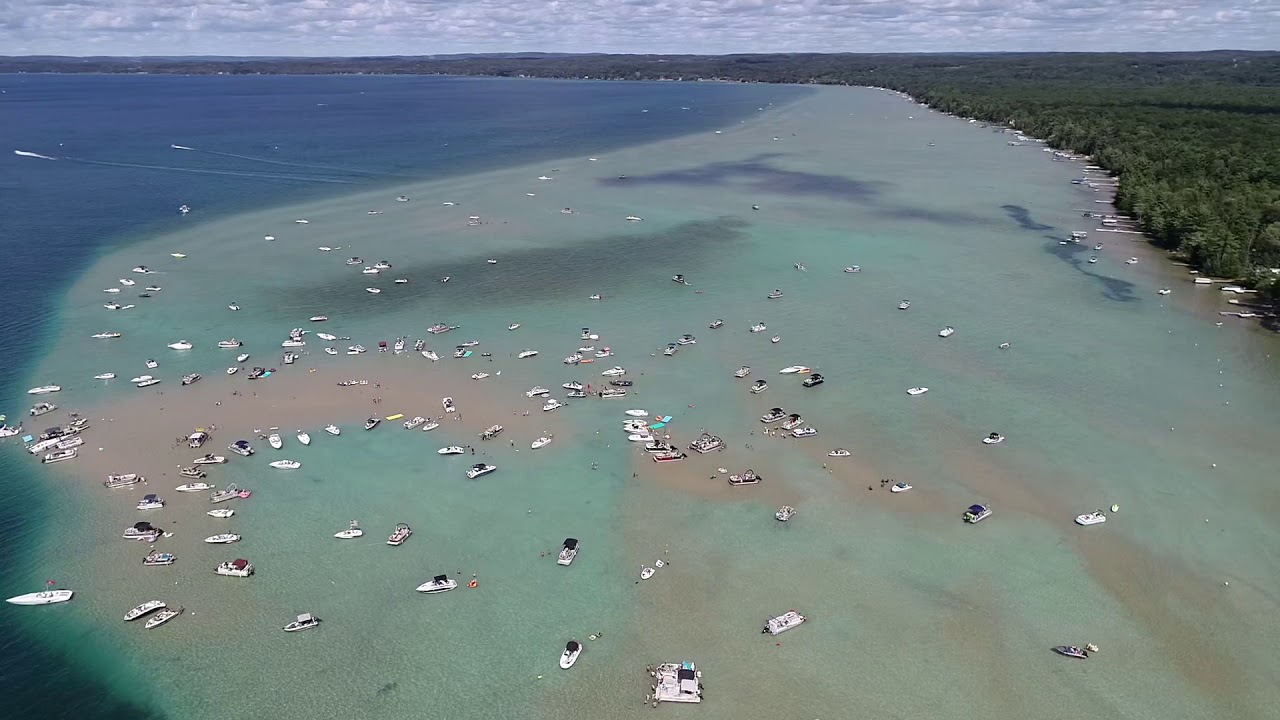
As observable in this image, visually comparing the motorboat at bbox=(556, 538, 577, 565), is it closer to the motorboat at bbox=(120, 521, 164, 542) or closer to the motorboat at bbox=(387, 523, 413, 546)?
the motorboat at bbox=(387, 523, 413, 546)

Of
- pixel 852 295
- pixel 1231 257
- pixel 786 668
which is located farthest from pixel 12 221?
pixel 1231 257

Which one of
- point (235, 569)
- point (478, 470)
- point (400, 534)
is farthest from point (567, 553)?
point (235, 569)

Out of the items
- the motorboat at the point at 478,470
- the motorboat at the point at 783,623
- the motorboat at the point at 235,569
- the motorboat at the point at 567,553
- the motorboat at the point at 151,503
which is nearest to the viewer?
the motorboat at the point at 783,623

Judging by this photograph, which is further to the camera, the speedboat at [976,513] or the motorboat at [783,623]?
the speedboat at [976,513]

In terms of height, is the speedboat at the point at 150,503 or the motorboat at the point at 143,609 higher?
the speedboat at the point at 150,503

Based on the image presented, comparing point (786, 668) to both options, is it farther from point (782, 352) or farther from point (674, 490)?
point (782, 352)

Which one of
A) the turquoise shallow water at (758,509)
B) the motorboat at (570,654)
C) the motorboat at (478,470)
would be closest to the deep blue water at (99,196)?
the turquoise shallow water at (758,509)

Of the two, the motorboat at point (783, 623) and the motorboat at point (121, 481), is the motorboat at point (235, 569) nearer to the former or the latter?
the motorboat at point (121, 481)
